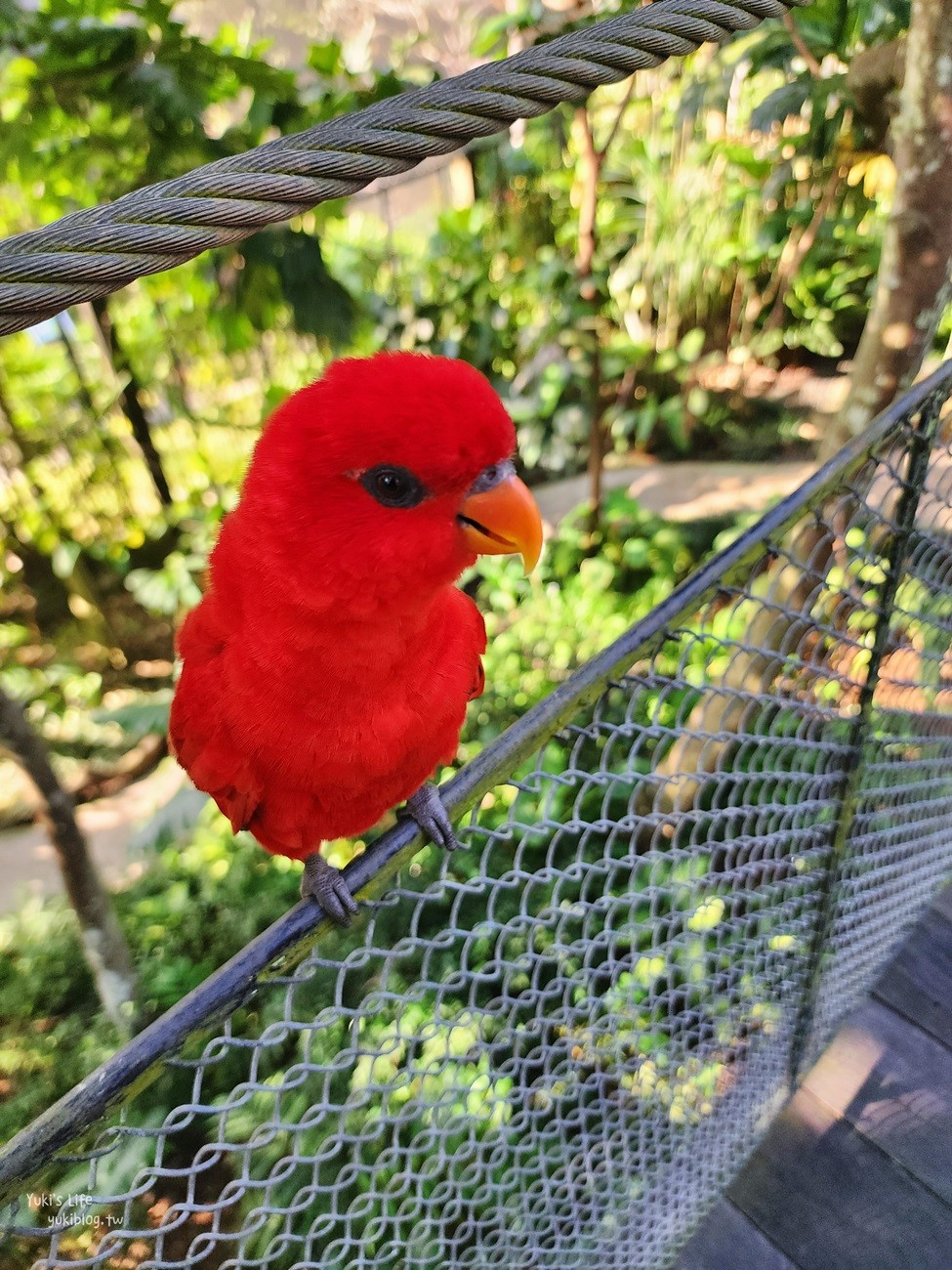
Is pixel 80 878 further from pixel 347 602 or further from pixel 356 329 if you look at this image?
pixel 356 329

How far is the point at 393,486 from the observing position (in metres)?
0.87

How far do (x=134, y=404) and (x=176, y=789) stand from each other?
2.06m

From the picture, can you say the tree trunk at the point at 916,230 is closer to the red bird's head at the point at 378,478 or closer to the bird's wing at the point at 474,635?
the bird's wing at the point at 474,635

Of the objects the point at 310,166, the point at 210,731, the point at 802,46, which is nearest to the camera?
the point at 310,166

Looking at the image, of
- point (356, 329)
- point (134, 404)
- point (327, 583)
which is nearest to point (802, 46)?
point (356, 329)

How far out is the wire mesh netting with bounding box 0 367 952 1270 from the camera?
105cm

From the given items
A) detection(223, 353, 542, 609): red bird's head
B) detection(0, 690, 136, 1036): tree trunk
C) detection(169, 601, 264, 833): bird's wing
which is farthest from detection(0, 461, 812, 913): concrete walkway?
detection(223, 353, 542, 609): red bird's head

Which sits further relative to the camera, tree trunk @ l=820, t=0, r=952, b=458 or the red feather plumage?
tree trunk @ l=820, t=0, r=952, b=458

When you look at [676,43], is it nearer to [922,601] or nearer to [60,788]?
[922,601]

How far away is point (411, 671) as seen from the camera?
3.59 ft

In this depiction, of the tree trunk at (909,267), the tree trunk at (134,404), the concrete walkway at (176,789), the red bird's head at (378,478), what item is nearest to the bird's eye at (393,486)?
the red bird's head at (378,478)

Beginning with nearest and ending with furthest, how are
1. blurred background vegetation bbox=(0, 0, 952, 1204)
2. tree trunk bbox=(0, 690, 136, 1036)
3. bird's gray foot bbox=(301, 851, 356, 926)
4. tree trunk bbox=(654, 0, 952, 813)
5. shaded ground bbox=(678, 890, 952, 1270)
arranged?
bird's gray foot bbox=(301, 851, 356, 926), shaded ground bbox=(678, 890, 952, 1270), tree trunk bbox=(654, 0, 952, 813), tree trunk bbox=(0, 690, 136, 1036), blurred background vegetation bbox=(0, 0, 952, 1204)

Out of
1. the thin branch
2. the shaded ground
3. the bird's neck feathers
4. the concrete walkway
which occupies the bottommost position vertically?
the concrete walkway

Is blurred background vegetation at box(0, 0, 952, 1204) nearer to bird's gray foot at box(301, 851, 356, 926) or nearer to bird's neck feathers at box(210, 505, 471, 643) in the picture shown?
bird's neck feathers at box(210, 505, 471, 643)
